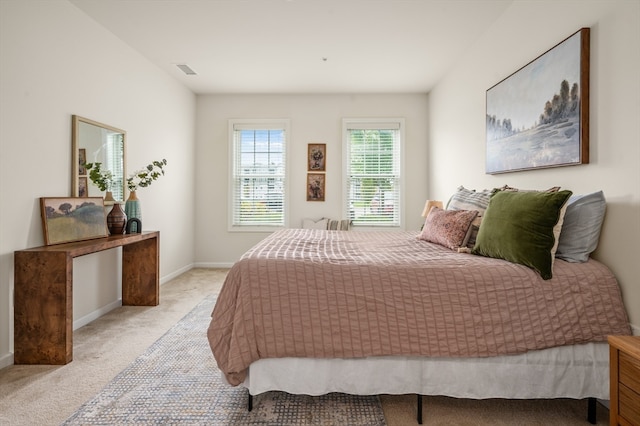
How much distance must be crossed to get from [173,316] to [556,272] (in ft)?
9.86

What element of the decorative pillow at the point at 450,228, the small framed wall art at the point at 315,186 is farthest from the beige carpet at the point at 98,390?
the small framed wall art at the point at 315,186

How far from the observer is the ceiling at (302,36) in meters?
2.93

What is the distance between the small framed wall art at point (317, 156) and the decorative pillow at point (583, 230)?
3721mm

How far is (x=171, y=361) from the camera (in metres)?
2.35

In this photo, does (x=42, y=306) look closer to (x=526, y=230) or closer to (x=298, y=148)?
(x=526, y=230)

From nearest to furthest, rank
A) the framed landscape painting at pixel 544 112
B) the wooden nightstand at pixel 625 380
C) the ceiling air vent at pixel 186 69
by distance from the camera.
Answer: the wooden nightstand at pixel 625 380 < the framed landscape painting at pixel 544 112 < the ceiling air vent at pixel 186 69

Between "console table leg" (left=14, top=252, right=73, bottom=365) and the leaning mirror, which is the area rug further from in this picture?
the leaning mirror

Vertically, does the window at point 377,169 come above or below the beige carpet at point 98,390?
above

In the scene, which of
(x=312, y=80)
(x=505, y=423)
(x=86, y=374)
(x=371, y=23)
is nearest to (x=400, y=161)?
(x=312, y=80)

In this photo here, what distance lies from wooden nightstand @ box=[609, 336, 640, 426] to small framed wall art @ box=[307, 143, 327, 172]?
4295 millimetres

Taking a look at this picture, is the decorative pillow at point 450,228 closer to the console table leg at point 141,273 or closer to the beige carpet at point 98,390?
the beige carpet at point 98,390

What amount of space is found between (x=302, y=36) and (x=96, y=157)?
222 centimetres

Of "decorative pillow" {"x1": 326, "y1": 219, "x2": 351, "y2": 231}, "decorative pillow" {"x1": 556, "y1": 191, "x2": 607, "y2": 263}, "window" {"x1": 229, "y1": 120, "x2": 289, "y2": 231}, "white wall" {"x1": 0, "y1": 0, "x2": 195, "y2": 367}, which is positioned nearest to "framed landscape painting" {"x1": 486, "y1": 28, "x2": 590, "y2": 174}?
"decorative pillow" {"x1": 556, "y1": 191, "x2": 607, "y2": 263}

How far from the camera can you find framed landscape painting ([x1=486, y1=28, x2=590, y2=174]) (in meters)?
2.06
